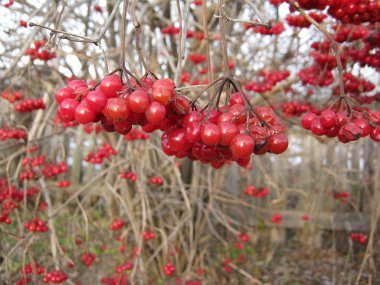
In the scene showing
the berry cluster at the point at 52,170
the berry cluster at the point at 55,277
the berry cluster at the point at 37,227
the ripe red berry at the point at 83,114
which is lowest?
the berry cluster at the point at 55,277

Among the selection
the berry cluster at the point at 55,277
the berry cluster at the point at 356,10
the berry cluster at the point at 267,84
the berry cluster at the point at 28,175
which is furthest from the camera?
the berry cluster at the point at 267,84

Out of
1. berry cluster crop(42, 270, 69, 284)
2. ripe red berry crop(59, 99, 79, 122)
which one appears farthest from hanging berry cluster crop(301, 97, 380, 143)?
berry cluster crop(42, 270, 69, 284)

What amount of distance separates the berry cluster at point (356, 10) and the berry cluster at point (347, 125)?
528 millimetres

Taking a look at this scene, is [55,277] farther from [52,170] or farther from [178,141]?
[178,141]

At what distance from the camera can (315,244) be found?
581 cm

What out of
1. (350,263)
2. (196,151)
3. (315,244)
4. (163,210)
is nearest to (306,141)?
(315,244)

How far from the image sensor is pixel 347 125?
1116 mm

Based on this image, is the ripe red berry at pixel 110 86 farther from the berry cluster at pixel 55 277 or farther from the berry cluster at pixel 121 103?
the berry cluster at pixel 55 277

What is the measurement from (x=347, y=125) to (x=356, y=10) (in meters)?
0.65

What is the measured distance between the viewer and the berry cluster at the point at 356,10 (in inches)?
59.3

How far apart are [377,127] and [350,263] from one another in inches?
160

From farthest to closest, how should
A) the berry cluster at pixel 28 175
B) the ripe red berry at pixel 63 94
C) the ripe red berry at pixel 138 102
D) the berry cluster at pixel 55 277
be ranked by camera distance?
the berry cluster at pixel 28 175 → the berry cluster at pixel 55 277 → the ripe red berry at pixel 63 94 → the ripe red berry at pixel 138 102

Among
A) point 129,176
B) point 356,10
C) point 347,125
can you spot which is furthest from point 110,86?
point 129,176

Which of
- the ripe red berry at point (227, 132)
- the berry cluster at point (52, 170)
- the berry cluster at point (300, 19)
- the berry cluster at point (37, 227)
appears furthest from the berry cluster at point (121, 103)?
the berry cluster at point (52, 170)
